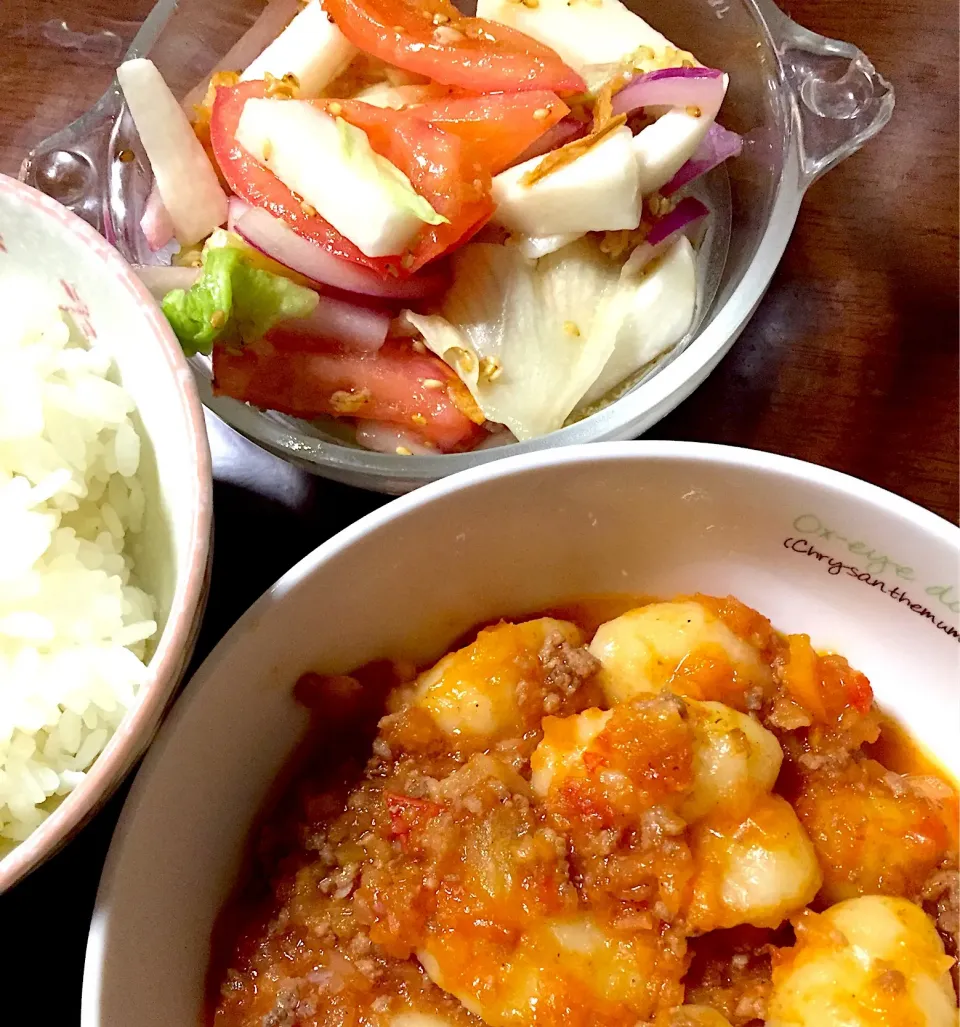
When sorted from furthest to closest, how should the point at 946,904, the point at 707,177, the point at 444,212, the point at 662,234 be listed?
the point at 707,177 → the point at 662,234 → the point at 444,212 → the point at 946,904

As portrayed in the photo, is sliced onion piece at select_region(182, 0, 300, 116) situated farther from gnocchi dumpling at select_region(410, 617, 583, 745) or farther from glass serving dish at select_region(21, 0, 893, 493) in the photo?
gnocchi dumpling at select_region(410, 617, 583, 745)

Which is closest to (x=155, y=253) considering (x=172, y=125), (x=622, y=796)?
(x=172, y=125)

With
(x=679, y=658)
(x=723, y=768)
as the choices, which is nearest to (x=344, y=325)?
(x=679, y=658)

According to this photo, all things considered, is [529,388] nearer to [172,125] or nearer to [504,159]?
[504,159]

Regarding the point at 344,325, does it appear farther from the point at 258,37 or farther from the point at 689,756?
the point at 689,756

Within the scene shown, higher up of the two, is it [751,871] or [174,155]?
[174,155]

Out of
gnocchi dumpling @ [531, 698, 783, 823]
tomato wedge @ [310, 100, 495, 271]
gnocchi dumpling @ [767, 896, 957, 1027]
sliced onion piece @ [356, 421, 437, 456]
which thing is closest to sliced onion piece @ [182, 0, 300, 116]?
tomato wedge @ [310, 100, 495, 271]
